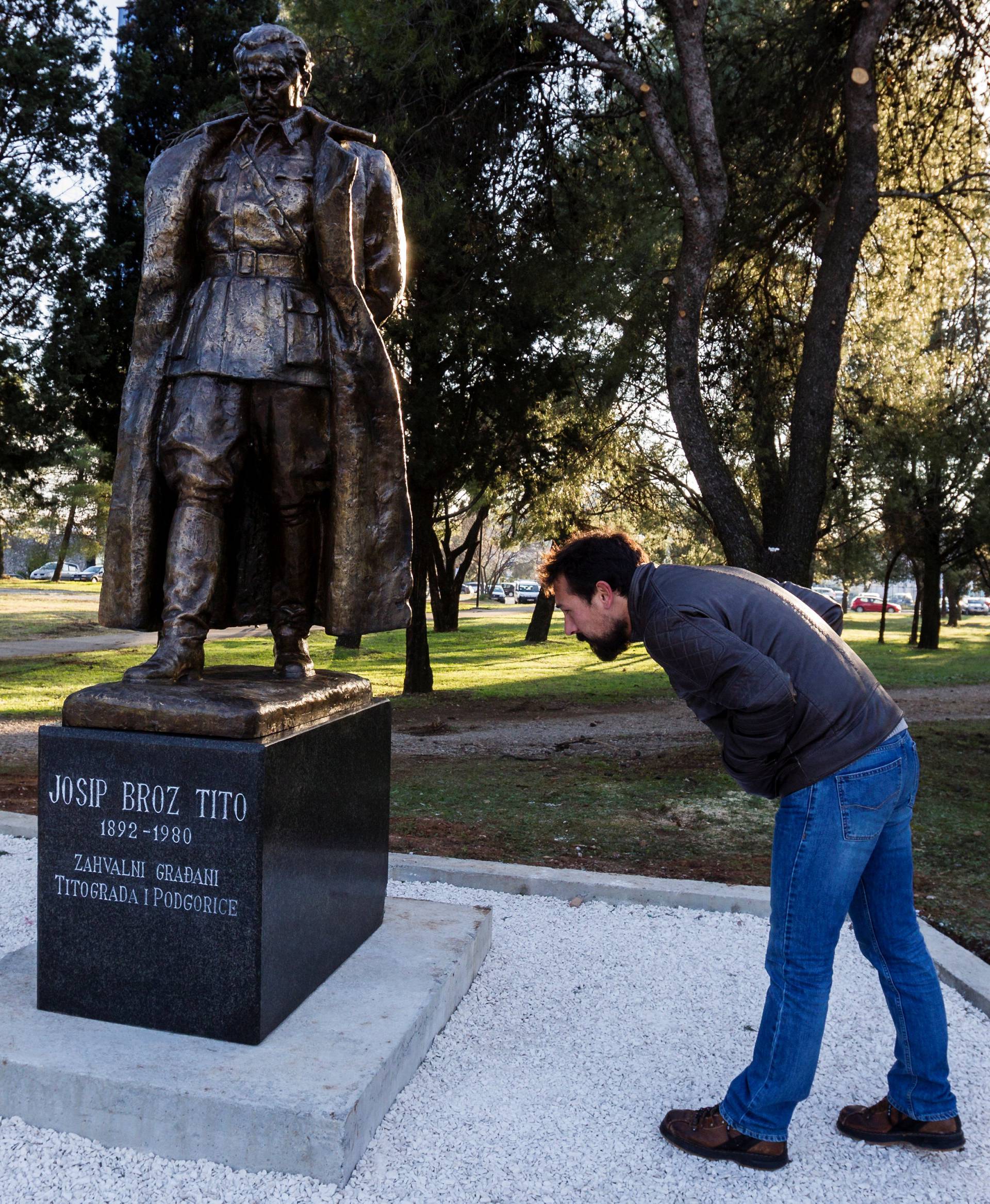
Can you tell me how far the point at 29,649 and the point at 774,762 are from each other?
63.5 feet

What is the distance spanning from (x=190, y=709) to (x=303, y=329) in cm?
145

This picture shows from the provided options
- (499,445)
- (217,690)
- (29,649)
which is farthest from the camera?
(29,649)

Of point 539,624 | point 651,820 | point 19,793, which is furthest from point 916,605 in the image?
point 19,793

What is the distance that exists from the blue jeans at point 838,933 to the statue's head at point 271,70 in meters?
2.99

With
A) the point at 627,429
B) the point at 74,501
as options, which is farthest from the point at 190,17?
the point at 74,501

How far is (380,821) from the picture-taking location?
13.1 feet

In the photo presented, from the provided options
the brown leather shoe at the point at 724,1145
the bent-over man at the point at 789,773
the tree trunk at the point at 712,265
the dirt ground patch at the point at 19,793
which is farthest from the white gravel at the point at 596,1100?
the tree trunk at the point at 712,265

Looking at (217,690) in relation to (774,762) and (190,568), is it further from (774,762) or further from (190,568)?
(774,762)

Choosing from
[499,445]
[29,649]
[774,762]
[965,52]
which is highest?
[965,52]

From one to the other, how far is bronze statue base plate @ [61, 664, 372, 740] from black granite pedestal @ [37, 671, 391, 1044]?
0.10ft

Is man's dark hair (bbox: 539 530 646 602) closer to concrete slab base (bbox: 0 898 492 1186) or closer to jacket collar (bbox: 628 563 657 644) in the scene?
jacket collar (bbox: 628 563 657 644)

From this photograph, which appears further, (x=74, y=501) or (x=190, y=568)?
(x=74, y=501)

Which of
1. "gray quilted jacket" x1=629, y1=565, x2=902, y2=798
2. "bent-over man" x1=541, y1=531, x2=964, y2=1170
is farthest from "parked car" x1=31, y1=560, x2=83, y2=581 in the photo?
"gray quilted jacket" x1=629, y1=565, x2=902, y2=798

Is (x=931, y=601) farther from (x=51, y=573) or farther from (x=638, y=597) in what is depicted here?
(x=51, y=573)
